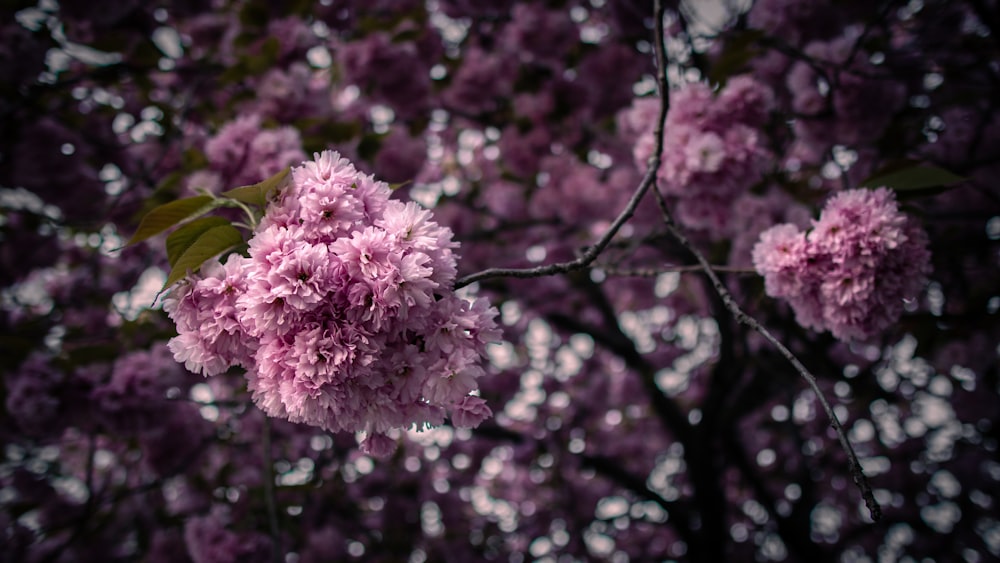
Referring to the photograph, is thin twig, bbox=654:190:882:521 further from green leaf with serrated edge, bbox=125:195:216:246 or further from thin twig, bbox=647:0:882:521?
green leaf with serrated edge, bbox=125:195:216:246

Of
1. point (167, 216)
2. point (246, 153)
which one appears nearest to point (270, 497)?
point (167, 216)

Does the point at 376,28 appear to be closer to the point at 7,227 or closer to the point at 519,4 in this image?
the point at 519,4

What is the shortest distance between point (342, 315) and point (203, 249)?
32 centimetres

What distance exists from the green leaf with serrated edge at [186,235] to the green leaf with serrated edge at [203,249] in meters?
0.04

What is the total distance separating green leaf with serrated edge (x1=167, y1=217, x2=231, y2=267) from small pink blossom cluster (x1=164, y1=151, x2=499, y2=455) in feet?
0.44

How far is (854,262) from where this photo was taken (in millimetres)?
1463

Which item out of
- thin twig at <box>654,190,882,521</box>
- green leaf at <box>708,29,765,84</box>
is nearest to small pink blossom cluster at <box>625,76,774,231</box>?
green leaf at <box>708,29,765,84</box>

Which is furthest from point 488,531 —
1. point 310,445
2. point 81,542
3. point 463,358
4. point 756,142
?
point 463,358

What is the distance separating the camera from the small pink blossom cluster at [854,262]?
1.45 meters

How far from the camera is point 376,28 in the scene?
10.1 feet

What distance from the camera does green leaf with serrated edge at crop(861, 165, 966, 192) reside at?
1488mm

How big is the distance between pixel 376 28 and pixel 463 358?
2616 millimetres

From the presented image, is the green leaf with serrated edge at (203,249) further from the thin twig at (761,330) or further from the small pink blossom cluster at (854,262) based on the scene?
the small pink blossom cluster at (854,262)

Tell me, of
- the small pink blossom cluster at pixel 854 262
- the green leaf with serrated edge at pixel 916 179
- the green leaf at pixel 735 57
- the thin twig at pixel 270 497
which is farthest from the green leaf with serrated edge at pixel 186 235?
the green leaf at pixel 735 57
